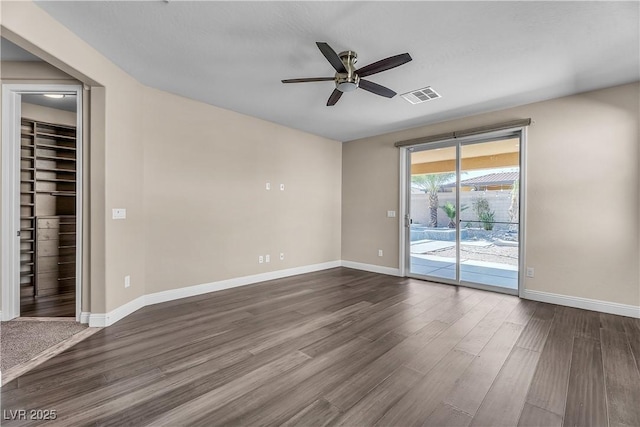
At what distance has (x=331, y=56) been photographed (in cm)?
230

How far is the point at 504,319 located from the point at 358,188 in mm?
3508

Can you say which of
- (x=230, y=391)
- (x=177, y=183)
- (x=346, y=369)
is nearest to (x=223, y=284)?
(x=177, y=183)

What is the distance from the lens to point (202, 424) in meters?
1.53

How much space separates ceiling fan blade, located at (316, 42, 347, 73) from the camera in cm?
217

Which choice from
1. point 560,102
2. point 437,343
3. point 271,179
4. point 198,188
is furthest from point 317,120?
point 437,343

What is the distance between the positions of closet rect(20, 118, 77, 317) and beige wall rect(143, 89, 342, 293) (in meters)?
1.38

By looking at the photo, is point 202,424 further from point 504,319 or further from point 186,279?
point 504,319

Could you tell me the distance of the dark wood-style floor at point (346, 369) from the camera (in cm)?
164

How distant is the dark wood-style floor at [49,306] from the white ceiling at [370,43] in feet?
9.51

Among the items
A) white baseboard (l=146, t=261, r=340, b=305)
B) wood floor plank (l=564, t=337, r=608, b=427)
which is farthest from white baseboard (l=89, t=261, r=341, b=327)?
wood floor plank (l=564, t=337, r=608, b=427)

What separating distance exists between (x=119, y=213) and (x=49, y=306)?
5.40 feet

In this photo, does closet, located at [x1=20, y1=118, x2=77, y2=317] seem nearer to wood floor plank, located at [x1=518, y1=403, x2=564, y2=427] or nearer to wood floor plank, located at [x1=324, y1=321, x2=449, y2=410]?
wood floor plank, located at [x1=324, y1=321, x2=449, y2=410]

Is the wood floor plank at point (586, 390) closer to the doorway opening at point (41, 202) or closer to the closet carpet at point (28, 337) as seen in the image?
the closet carpet at point (28, 337)

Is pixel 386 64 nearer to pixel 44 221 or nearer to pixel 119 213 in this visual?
pixel 119 213
